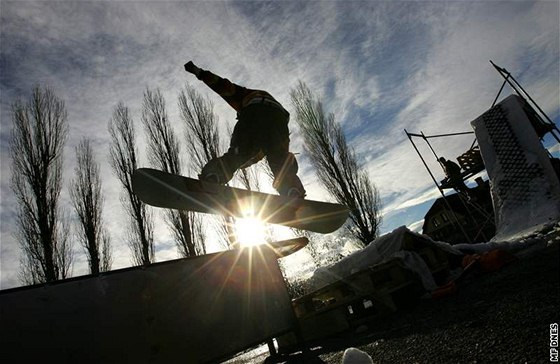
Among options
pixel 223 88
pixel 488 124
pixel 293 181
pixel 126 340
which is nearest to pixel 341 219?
pixel 293 181

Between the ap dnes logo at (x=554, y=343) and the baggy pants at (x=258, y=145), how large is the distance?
7.38 ft

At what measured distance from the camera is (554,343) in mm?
1370

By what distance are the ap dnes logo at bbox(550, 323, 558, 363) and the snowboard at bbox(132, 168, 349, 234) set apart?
2169 millimetres

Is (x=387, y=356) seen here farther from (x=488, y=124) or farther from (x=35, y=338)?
(x=488, y=124)

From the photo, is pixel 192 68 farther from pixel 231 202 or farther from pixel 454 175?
pixel 454 175

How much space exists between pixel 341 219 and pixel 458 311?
152 cm

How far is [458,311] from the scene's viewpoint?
8.50 feet

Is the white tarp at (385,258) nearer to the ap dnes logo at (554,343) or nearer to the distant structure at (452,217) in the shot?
the ap dnes logo at (554,343)

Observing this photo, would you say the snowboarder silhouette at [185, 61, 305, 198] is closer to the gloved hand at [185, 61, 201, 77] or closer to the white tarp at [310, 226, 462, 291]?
the gloved hand at [185, 61, 201, 77]

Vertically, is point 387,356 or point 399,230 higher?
point 399,230

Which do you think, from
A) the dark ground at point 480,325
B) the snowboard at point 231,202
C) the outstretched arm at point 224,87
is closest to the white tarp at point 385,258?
the dark ground at point 480,325

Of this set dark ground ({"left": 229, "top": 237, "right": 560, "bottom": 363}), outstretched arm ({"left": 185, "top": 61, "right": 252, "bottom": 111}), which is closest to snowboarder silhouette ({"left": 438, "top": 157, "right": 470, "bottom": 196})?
dark ground ({"left": 229, "top": 237, "right": 560, "bottom": 363})

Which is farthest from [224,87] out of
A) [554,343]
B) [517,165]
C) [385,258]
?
[517,165]

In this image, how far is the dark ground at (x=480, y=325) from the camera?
1506mm
